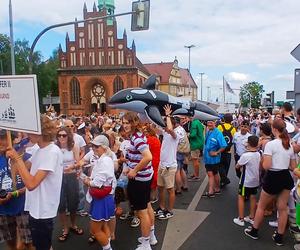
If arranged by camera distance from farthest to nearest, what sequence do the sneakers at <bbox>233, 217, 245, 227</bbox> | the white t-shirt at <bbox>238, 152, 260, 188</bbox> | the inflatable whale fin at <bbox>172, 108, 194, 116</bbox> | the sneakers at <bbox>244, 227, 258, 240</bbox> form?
the inflatable whale fin at <bbox>172, 108, 194, 116</bbox> < the sneakers at <bbox>233, 217, 245, 227</bbox> < the white t-shirt at <bbox>238, 152, 260, 188</bbox> < the sneakers at <bbox>244, 227, 258, 240</bbox>

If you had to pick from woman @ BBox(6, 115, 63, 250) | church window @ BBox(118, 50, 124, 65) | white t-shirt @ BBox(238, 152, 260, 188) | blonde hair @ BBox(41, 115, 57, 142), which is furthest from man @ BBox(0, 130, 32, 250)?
church window @ BBox(118, 50, 124, 65)

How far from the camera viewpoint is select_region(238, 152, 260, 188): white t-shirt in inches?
205

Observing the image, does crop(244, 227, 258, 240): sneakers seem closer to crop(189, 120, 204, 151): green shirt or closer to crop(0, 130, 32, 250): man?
crop(0, 130, 32, 250): man

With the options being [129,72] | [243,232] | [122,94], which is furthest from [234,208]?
[129,72]

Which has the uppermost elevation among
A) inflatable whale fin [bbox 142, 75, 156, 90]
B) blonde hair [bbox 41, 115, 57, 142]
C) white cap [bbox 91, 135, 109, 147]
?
inflatable whale fin [bbox 142, 75, 156, 90]

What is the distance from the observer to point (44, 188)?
304 cm

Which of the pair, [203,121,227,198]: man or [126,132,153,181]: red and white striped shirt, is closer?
[126,132,153,181]: red and white striped shirt

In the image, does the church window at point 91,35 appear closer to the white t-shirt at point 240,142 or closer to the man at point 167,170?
the white t-shirt at point 240,142

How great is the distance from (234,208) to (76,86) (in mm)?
49623

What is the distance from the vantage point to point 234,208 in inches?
247

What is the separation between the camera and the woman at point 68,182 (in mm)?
4918

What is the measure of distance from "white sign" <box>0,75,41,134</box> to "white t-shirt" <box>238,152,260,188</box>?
3.47 metres

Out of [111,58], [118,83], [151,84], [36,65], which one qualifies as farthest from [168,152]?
[36,65]

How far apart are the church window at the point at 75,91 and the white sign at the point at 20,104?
169 feet
